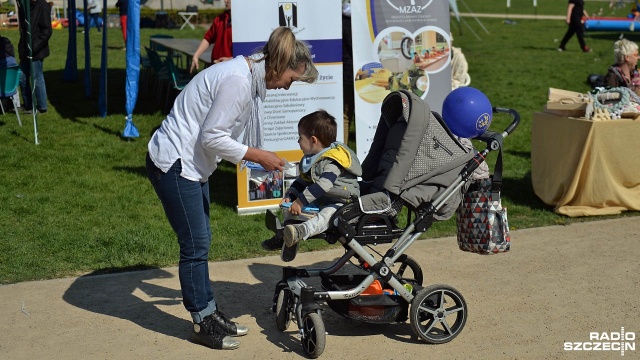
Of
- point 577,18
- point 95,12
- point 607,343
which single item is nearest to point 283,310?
point 607,343

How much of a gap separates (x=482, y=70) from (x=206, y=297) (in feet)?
45.6

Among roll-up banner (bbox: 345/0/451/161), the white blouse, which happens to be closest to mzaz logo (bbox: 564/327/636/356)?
the white blouse

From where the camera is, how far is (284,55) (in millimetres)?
4598

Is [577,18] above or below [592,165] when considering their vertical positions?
above

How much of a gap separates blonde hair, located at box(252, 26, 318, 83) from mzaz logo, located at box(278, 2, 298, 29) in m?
3.14

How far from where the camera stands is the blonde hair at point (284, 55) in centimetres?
460

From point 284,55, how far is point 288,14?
10.9 ft

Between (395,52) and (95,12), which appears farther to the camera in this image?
(95,12)

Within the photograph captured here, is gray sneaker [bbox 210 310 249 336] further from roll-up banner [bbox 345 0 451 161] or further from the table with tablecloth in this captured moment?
the table with tablecloth

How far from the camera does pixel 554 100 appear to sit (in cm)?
843

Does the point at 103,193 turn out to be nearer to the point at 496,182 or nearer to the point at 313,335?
the point at 313,335

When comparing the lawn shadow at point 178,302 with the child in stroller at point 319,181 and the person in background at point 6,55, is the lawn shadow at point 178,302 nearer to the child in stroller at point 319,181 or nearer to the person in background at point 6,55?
the child in stroller at point 319,181

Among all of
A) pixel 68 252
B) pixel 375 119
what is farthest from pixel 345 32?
pixel 68 252

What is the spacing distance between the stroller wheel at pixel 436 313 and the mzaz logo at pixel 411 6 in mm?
4121
